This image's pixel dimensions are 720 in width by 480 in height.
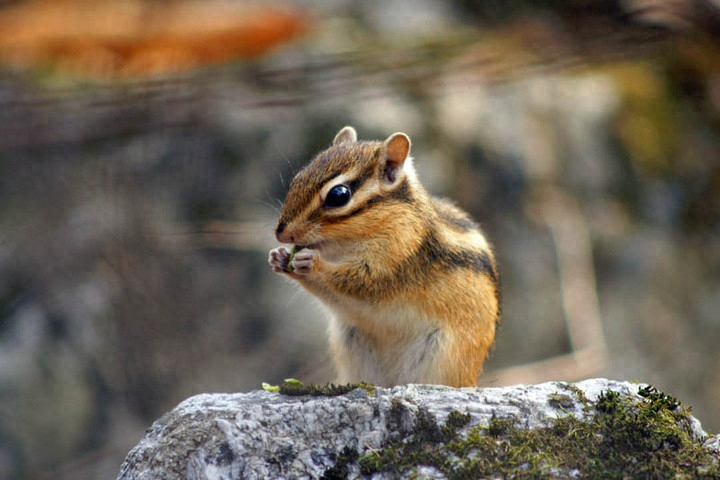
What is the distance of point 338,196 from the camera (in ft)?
12.2

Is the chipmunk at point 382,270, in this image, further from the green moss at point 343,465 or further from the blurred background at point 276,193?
the blurred background at point 276,193

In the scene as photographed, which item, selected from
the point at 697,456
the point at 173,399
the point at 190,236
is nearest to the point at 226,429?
the point at 697,456

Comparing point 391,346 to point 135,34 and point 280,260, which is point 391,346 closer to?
point 280,260

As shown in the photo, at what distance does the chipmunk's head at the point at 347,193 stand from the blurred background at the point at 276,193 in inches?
131

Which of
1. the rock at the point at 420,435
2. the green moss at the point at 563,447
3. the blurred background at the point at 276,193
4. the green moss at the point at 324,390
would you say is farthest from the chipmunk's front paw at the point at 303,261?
the blurred background at the point at 276,193

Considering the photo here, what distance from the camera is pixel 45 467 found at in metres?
7.76

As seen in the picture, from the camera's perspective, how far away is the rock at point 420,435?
8.48 feet

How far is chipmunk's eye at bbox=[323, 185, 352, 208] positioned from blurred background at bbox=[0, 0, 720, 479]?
348cm

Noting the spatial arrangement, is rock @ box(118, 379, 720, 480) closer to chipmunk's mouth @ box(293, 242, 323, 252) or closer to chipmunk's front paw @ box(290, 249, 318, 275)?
chipmunk's front paw @ box(290, 249, 318, 275)

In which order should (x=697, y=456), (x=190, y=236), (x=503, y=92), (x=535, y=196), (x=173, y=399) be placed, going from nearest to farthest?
(x=697, y=456) < (x=190, y=236) < (x=173, y=399) < (x=535, y=196) < (x=503, y=92)

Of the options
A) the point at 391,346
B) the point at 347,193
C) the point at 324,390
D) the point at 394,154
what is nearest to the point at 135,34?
the point at 394,154

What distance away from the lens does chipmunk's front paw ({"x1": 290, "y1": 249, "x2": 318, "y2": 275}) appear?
370 centimetres

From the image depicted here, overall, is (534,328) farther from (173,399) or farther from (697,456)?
(697,456)

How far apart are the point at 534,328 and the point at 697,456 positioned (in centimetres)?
506
